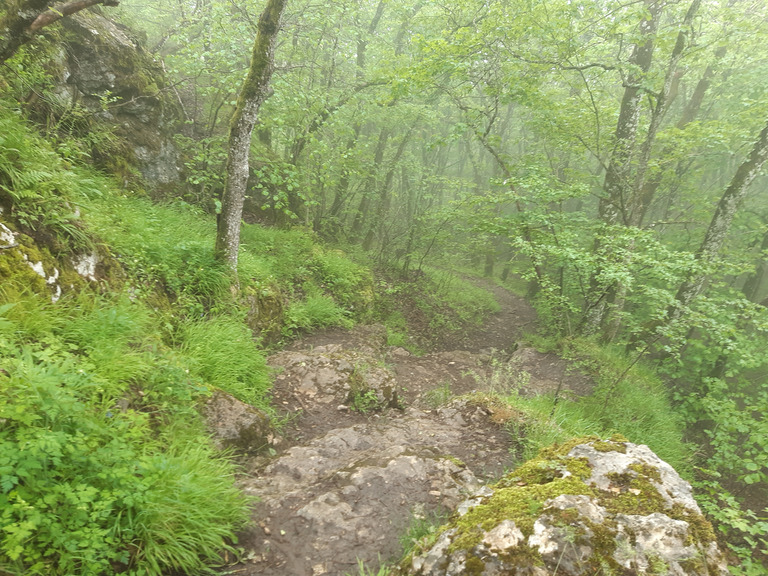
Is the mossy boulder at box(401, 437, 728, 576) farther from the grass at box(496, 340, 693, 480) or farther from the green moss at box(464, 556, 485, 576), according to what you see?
the grass at box(496, 340, 693, 480)

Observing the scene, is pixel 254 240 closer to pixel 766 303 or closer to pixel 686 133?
pixel 686 133

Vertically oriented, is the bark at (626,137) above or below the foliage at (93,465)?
above

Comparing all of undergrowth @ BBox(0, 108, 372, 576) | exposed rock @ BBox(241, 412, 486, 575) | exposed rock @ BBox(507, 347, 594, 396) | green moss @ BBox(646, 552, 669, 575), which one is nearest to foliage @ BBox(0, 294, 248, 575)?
undergrowth @ BBox(0, 108, 372, 576)

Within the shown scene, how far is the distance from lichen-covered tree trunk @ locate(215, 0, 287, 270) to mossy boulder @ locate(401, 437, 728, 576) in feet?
16.4

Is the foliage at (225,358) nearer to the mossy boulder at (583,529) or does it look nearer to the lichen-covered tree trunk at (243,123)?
the lichen-covered tree trunk at (243,123)

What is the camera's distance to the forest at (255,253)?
239 centimetres

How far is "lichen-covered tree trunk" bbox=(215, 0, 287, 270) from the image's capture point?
511 centimetres

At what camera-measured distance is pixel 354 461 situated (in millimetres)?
3842

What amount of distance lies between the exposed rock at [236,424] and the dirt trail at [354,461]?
212mm


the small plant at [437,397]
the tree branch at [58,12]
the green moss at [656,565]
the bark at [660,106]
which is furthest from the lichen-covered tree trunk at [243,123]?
the bark at [660,106]

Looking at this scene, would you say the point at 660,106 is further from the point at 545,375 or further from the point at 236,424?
the point at 236,424

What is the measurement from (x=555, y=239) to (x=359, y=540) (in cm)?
787

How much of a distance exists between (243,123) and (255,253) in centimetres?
333

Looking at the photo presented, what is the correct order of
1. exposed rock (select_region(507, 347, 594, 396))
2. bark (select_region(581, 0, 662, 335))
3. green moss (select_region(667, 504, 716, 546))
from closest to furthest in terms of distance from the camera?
green moss (select_region(667, 504, 716, 546)) < exposed rock (select_region(507, 347, 594, 396)) < bark (select_region(581, 0, 662, 335))
